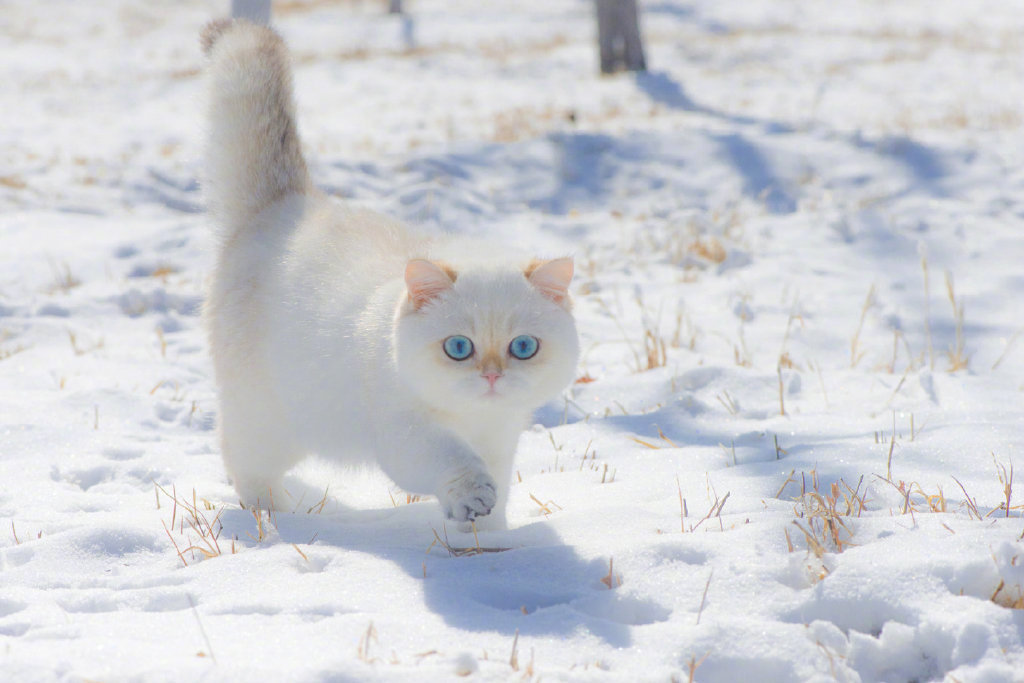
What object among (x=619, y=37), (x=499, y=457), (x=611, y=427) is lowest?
(x=611, y=427)

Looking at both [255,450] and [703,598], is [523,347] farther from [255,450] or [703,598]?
[255,450]

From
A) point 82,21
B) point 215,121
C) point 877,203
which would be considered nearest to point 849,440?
point 215,121

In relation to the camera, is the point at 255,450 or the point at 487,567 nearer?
the point at 487,567

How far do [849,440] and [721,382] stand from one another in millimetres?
934

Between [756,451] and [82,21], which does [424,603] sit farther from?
[82,21]

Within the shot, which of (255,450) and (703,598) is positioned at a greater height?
(255,450)

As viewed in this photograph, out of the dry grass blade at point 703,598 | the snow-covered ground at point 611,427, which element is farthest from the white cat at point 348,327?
the dry grass blade at point 703,598

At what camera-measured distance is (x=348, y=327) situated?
294 centimetres

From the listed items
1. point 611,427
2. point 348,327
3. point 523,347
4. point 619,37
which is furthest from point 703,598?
point 619,37

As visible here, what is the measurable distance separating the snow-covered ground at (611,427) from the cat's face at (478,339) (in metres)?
0.43

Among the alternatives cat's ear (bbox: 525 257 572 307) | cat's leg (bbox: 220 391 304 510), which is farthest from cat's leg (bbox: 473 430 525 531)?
cat's leg (bbox: 220 391 304 510)

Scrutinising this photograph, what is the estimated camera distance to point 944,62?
49.5ft

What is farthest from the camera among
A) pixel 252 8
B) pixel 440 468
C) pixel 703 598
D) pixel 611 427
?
pixel 252 8

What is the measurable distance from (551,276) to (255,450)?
1235 mm
